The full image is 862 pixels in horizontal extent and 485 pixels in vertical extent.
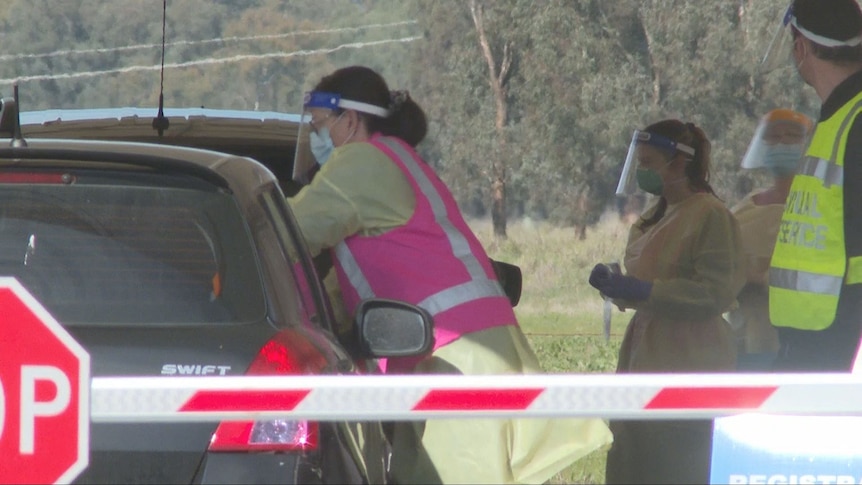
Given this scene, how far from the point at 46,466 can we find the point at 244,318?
76 centimetres

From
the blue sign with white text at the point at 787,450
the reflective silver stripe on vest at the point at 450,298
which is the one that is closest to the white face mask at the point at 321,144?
the reflective silver stripe on vest at the point at 450,298

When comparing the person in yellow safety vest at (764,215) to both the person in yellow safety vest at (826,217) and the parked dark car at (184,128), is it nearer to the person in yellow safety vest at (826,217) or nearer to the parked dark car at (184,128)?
the parked dark car at (184,128)

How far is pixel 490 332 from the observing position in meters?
4.64

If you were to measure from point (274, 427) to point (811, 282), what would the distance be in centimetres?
182

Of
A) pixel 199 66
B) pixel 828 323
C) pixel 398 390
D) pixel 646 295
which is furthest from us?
pixel 199 66

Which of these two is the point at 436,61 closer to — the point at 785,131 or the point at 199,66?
the point at 199,66

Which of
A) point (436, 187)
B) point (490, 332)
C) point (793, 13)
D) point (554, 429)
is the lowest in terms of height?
point (554, 429)

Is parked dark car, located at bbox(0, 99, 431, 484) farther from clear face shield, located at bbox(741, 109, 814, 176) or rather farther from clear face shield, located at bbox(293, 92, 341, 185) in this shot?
clear face shield, located at bbox(741, 109, 814, 176)

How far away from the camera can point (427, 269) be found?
182 inches

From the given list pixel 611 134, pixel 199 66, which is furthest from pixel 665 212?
pixel 199 66

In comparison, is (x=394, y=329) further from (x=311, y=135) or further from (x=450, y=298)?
(x=311, y=135)

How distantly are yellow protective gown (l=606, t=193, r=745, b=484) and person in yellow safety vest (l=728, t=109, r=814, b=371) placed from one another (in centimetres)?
43

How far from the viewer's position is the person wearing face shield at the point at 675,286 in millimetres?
5691

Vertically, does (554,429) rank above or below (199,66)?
below
